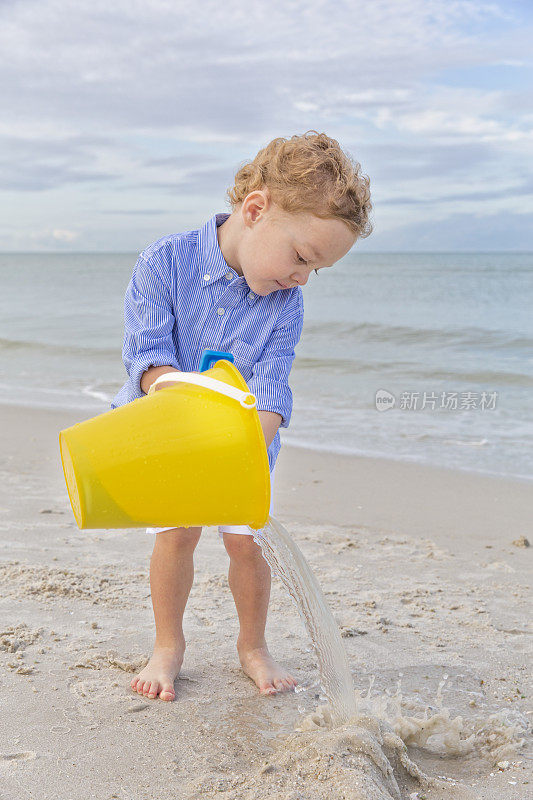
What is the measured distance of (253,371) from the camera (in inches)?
84.1

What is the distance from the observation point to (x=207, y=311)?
2123 mm

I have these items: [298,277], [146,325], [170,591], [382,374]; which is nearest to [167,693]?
[170,591]

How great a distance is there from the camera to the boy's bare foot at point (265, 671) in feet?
7.16

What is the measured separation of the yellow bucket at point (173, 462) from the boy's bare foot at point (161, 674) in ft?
2.44

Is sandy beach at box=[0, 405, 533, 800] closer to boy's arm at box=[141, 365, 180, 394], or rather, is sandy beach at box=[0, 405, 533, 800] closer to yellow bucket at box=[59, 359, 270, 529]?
yellow bucket at box=[59, 359, 270, 529]

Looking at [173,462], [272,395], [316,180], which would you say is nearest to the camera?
[173,462]

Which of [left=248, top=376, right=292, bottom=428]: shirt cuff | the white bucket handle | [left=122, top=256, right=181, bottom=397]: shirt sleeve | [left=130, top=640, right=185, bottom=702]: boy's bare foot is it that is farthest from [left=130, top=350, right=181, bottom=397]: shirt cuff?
[left=130, top=640, right=185, bottom=702]: boy's bare foot

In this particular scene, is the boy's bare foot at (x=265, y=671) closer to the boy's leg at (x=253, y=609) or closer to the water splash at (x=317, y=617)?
the boy's leg at (x=253, y=609)

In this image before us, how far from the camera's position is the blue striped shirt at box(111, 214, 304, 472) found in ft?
6.84

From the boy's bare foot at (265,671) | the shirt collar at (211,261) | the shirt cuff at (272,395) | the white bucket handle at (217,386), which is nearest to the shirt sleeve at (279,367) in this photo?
the shirt cuff at (272,395)

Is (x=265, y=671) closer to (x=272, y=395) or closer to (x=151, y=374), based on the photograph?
(x=272, y=395)

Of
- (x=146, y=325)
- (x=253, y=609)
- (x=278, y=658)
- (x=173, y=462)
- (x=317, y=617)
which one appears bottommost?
(x=278, y=658)

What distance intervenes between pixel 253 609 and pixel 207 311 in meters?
0.85

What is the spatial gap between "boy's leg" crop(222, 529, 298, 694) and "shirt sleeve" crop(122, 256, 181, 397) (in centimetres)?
54
